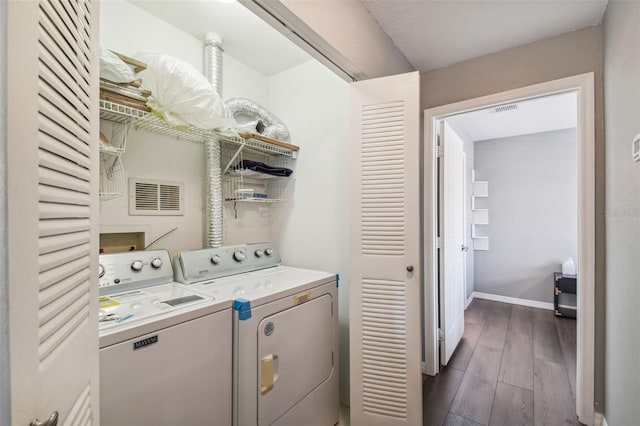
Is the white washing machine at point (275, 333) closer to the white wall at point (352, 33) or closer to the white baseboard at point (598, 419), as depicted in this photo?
the white wall at point (352, 33)

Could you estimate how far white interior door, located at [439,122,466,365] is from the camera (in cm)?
239

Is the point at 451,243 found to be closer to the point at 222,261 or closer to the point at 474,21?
the point at 474,21

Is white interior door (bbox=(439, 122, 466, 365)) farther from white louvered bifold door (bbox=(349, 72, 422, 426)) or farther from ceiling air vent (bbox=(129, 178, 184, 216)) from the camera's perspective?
ceiling air vent (bbox=(129, 178, 184, 216))

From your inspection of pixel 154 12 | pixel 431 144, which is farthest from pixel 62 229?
pixel 431 144

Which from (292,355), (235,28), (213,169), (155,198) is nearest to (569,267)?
(292,355)

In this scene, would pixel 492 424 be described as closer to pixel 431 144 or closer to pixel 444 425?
pixel 444 425

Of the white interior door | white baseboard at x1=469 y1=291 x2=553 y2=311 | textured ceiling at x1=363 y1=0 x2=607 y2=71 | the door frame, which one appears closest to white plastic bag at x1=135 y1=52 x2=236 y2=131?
textured ceiling at x1=363 y1=0 x2=607 y2=71

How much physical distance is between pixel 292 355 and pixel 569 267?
4167 mm

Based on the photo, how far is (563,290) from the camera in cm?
360

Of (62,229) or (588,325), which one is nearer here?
(62,229)

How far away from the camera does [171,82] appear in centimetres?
140

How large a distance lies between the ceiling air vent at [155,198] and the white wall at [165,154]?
0.10 feet

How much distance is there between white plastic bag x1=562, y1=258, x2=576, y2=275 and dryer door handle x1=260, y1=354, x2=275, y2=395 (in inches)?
168

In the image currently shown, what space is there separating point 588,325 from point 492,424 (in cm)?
85
